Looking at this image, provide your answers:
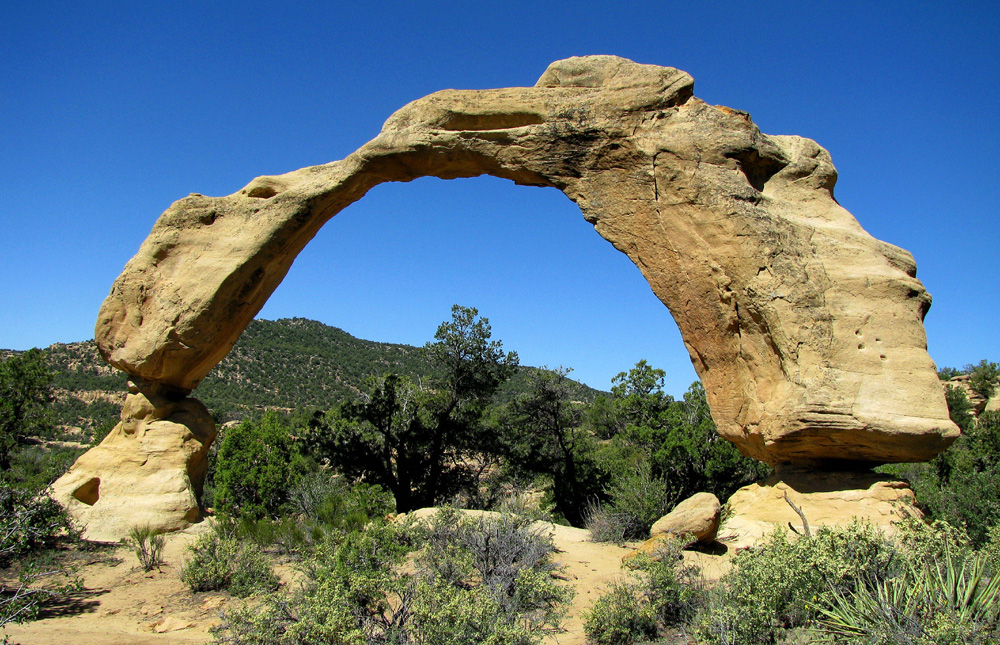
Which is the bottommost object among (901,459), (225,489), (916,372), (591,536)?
(591,536)

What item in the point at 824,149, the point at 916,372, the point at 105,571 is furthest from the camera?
the point at 824,149

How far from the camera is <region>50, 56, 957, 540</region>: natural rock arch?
240 inches

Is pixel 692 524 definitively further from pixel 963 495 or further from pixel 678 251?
pixel 963 495

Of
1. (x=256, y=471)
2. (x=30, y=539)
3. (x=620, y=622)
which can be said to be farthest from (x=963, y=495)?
(x=30, y=539)

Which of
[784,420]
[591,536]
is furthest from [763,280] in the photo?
[591,536]

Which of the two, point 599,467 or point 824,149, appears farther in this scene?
point 599,467

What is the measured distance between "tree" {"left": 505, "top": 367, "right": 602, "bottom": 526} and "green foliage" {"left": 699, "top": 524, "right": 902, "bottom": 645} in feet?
34.1

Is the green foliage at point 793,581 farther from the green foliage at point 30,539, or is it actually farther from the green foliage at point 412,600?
the green foliage at point 30,539

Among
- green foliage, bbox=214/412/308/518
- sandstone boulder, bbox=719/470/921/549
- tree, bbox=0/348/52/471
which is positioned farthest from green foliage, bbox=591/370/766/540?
tree, bbox=0/348/52/471

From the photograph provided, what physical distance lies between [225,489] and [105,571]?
294 centimetres

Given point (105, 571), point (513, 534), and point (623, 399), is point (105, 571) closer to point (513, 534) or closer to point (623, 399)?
point (513, 534)

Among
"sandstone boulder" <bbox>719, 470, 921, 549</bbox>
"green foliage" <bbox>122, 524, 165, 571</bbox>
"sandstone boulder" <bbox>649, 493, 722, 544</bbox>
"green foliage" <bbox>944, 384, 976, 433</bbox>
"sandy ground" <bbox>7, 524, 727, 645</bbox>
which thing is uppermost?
"green foliage" <bbox>944, 384, 976, 433</bbox>

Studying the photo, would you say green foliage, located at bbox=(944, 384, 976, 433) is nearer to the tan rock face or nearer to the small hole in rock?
the tan rock face

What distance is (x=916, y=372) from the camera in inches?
235
